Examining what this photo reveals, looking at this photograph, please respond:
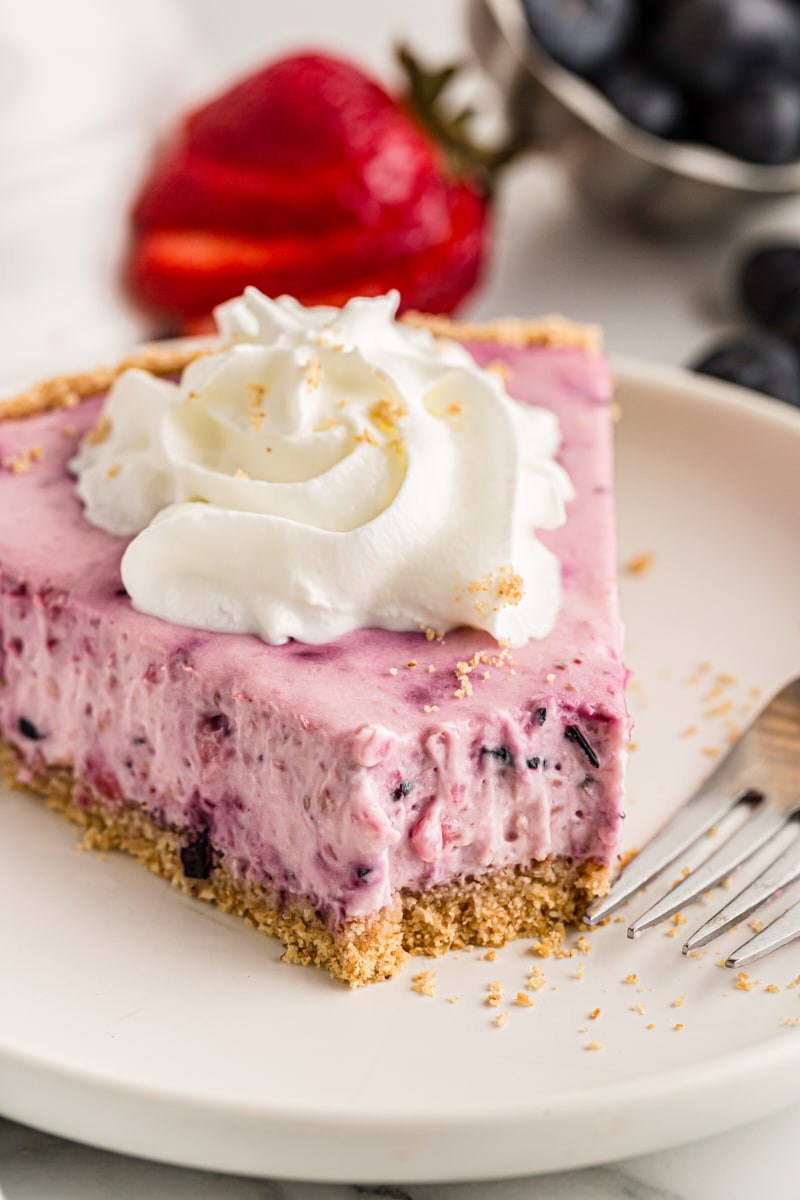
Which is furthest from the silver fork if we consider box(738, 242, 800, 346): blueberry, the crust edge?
box(738, 242, 800, 346): blueberry

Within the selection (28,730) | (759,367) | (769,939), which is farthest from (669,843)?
(759,367)

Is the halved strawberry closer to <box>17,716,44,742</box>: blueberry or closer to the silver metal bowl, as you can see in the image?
the silver metal bowl

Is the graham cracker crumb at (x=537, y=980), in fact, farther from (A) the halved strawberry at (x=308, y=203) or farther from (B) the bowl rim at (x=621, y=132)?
(B) the bowl rim at (x=621, y=132)

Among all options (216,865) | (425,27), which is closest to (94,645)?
(216,865)

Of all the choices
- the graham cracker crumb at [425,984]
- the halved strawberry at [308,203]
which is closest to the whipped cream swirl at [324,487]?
the graham cracker crumb at [425,984]

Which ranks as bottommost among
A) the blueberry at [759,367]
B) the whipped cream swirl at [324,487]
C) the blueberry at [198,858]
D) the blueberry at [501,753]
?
the blueberry at [198,858]

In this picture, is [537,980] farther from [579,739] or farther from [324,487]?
[324,487]
